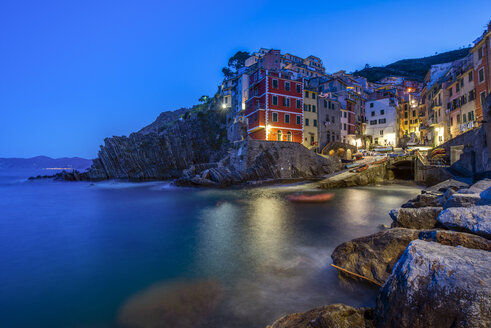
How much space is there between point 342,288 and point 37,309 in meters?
8.49

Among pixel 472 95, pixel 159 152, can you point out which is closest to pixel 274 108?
pixel 472 95

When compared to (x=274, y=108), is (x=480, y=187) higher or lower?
lower

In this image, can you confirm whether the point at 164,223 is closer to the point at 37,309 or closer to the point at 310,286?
the point at 37,309

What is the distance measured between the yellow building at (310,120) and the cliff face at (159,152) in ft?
66.8

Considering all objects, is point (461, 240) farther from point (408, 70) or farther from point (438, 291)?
point (408, 70)

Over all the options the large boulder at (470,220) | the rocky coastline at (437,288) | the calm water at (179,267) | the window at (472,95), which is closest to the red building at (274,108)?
the window at (472,95)

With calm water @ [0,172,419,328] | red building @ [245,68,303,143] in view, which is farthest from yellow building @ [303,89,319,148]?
calm water @ [0,172,419,328]

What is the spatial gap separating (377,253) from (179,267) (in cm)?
665

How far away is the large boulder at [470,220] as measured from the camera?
451 centimetres

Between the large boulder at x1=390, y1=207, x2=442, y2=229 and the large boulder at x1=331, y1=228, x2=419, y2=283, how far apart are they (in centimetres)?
154

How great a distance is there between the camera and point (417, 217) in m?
7.40

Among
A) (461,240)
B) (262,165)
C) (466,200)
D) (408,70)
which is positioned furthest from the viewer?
(408,70)

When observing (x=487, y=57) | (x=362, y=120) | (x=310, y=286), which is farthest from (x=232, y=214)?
(x=362, y=120)

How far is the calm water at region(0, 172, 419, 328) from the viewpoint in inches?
→ 238
